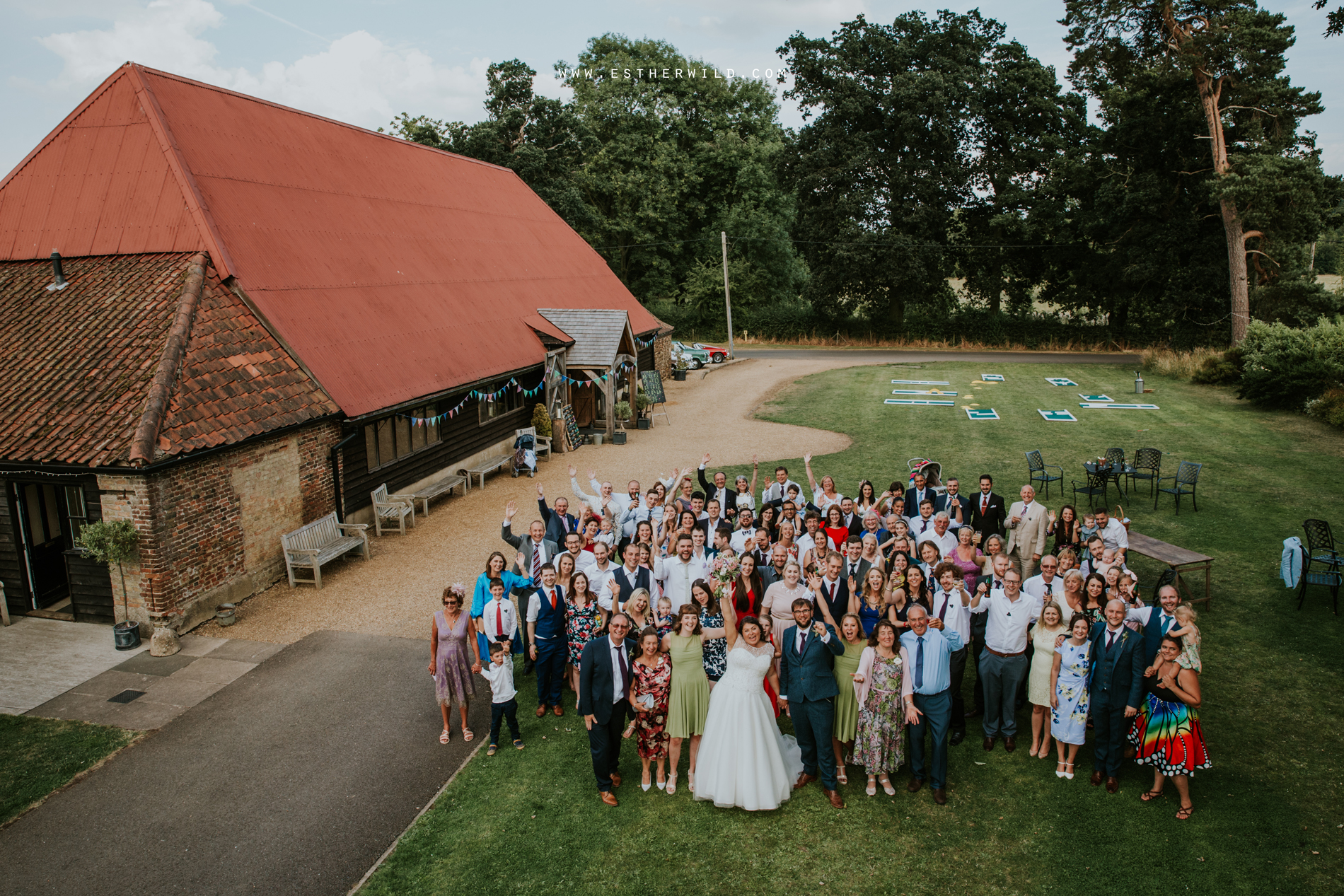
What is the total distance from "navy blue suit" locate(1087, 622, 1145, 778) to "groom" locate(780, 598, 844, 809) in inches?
86.5

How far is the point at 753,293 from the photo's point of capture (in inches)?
1964

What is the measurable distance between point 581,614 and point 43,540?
8752 millimetres

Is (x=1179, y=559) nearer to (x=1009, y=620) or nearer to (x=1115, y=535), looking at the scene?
(x=1115, y=535)

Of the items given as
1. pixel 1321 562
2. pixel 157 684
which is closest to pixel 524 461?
pixel 157 684

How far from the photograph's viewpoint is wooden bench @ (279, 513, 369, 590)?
12.2 metres

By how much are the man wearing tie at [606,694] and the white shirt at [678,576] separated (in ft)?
4.31

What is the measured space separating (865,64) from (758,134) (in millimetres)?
9157

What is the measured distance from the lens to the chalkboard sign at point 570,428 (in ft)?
69.4

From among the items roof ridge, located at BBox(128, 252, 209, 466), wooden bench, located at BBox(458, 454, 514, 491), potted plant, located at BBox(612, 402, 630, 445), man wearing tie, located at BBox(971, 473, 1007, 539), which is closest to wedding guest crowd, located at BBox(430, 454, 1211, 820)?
man wearing tie, located at BBox(971, 473, 1007, 539)

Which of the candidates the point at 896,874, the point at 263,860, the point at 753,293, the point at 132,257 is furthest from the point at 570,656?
the point at 753,293

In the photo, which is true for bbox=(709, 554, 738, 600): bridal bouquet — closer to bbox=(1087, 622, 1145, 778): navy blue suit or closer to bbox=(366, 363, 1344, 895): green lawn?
bbox=(366, 363, 1344, 895): green lawn

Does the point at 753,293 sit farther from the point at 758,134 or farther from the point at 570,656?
the point at 570,656

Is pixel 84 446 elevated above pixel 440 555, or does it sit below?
above

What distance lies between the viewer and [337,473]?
13.5m
